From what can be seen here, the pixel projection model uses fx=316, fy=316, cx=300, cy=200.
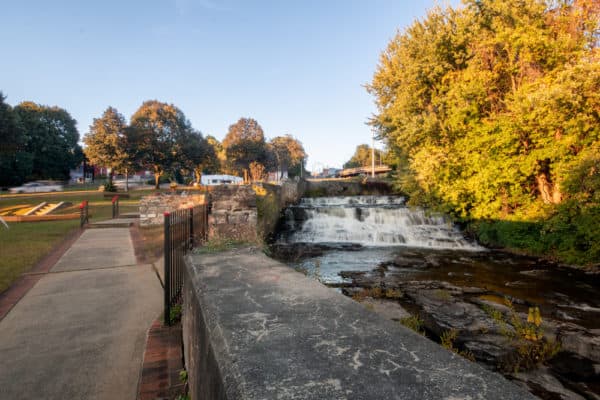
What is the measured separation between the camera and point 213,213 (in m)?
6.89

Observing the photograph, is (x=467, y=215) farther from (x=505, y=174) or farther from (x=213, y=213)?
(x=213, y=213)

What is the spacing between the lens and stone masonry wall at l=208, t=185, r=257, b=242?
6750 mm

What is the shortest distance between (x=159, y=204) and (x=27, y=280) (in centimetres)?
852

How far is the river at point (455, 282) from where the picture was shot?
441cm

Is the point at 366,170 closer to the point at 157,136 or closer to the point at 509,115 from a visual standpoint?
the point at 157,136

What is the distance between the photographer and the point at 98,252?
9484 mm

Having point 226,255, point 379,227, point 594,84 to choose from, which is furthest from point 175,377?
point 379,227

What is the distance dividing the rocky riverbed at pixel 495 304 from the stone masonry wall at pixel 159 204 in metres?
5.73

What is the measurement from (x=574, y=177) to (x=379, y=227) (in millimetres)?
7973

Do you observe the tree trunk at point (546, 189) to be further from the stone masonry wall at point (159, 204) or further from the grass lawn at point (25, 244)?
the stone masonry wall at point (159, 204)

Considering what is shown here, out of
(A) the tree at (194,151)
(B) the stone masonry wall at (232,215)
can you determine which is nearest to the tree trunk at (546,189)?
(B) the stone masonry wall at (232,215)

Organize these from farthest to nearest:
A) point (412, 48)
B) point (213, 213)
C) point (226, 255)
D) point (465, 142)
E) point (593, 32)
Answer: point (412, 48)
point (465, 142)
point (593, 32)
point (213, 213)
point (226, 255)

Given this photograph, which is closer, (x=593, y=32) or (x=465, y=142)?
(x=593, y=32)

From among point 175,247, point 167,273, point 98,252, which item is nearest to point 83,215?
point 98,252
